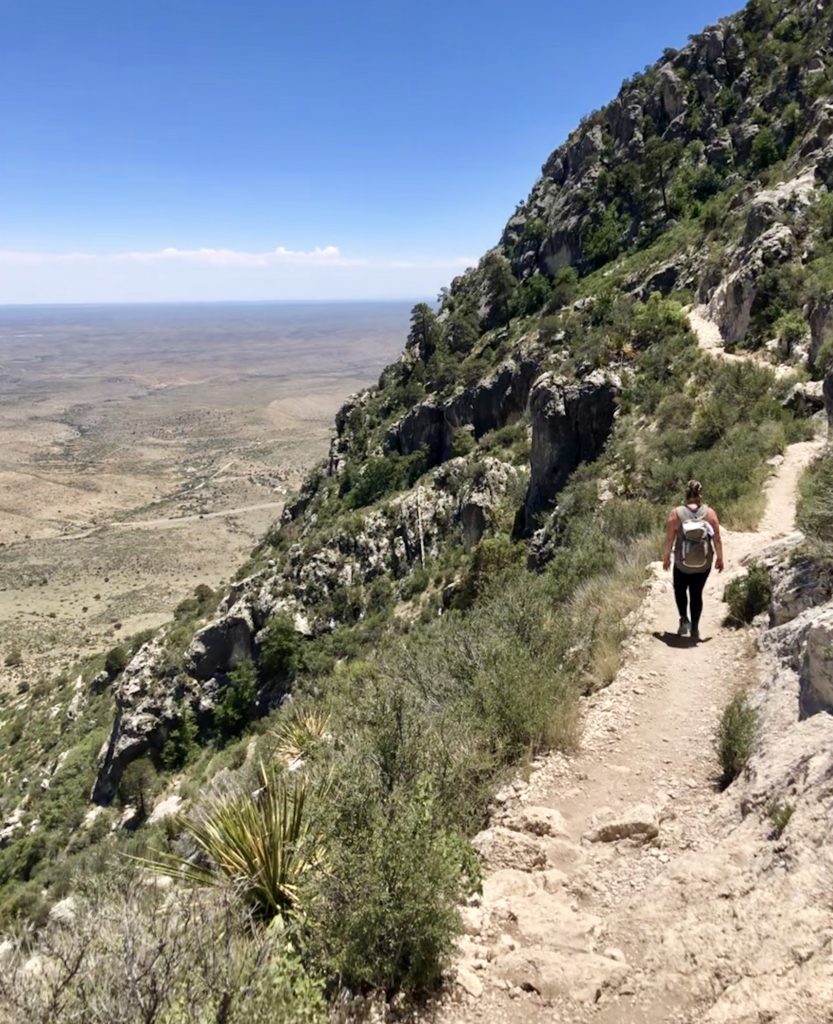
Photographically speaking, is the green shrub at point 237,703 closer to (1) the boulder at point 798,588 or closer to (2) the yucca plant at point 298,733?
(2) the yucca plant at point 298,733

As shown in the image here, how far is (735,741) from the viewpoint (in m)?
4.45

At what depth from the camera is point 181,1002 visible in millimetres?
2455

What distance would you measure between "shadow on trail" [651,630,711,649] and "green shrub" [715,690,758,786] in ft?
6.22

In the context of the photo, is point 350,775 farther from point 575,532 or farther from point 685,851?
point 575,532

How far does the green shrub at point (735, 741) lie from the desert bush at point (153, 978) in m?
3.11

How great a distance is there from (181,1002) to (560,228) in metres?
45.7

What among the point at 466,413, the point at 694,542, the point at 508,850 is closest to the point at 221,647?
the point at 466,413

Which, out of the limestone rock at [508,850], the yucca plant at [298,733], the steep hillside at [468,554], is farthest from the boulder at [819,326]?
the limestone rock at [508,850]

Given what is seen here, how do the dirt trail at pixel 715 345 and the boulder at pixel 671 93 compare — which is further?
the boulder at pixel 671 93

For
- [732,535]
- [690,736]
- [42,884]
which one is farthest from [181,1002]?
[42,884]

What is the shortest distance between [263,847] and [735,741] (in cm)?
330

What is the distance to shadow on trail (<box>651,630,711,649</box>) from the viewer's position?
6586mm

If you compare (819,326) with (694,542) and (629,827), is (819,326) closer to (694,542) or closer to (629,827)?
(694,542)

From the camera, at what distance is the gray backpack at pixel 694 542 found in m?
6.65
